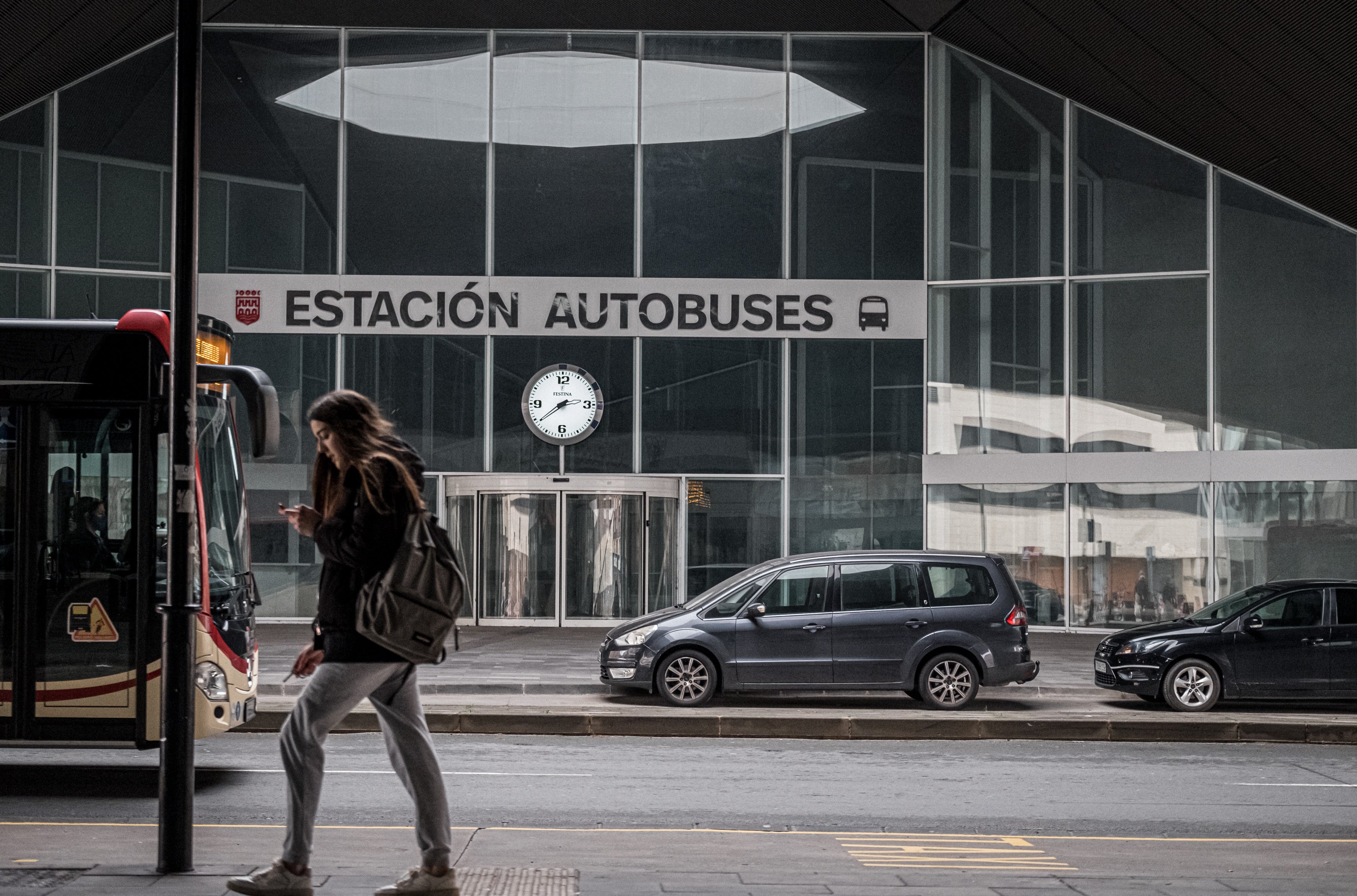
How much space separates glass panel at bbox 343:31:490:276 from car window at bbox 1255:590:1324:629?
47.9 feet

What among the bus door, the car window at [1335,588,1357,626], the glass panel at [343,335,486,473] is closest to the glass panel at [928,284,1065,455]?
the glass panel at [343,335,486,473]

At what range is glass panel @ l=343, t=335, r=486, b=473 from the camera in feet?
79.1

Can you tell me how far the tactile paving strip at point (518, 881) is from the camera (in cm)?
545

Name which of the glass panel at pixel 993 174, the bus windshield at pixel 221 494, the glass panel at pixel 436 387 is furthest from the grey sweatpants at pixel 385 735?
the glass panel at pixel 993 174

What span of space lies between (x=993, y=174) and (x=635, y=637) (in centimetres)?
1354

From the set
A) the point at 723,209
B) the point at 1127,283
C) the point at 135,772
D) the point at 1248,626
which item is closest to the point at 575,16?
the point at 723,209

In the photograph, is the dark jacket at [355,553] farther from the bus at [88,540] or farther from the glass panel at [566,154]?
the glass panel at [566,154]

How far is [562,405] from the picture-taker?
24.1 m

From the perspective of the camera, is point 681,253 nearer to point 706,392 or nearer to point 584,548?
point 706,392

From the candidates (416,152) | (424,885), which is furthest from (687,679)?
(416,152)

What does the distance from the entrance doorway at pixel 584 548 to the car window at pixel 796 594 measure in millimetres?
10094

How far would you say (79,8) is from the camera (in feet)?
71.4

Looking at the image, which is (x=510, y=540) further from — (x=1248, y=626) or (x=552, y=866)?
(x=552, y=866)

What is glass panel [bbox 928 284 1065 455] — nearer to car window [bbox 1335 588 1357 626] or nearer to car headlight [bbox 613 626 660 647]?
car window [bbox 1335 588 1357 626]
